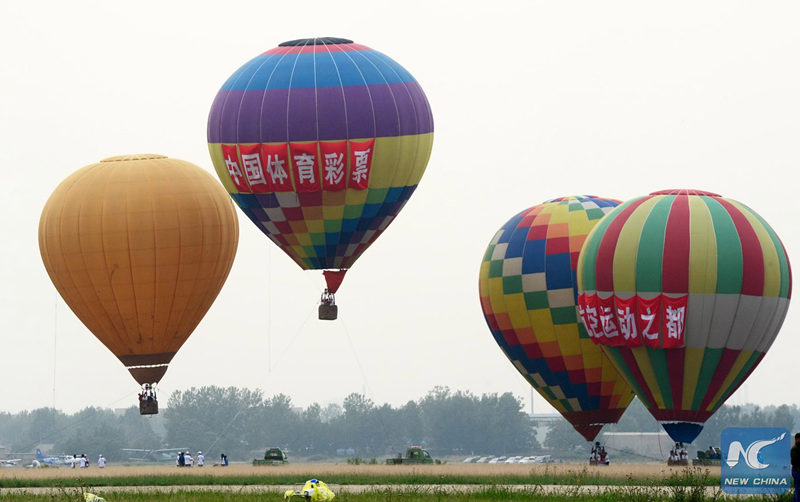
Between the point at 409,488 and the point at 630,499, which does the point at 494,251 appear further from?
the point at 630,499

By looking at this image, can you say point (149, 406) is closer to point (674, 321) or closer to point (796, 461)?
point (674, 321)

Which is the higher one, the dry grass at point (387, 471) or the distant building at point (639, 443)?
the distant building at point (639, 443)

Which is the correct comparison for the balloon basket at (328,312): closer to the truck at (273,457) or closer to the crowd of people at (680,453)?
the truck at (273,457)

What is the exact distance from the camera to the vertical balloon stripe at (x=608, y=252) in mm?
52688

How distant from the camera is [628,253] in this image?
52.3 meters

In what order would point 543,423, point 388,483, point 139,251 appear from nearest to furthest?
1. point 388,483
2. point 139,251
3. point 543,423

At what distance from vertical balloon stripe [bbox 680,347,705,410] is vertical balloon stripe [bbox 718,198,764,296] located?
2240 millimetres

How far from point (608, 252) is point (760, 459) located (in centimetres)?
1423

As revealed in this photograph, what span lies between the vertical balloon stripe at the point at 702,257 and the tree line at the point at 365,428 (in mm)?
74600

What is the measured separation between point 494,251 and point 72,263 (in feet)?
46.1

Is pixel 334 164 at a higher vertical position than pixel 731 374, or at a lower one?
higher

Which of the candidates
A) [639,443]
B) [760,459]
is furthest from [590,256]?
[639,443]

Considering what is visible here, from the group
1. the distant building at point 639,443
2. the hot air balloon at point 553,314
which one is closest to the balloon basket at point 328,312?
the hot air balloon at point 553,314

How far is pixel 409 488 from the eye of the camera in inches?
1694
